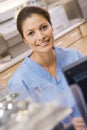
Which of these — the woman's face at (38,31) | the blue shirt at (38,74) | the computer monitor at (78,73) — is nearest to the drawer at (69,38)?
the blue shirt at (38,74)

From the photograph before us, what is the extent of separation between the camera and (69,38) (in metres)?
2.92

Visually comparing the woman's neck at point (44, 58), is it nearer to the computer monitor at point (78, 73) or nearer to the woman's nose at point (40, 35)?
the woman's nose at point (40, 35)

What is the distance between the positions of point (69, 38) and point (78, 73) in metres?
2.35

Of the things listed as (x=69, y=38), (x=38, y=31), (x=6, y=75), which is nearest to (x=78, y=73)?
(x=38, y=31)

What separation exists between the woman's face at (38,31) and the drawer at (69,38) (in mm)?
1710

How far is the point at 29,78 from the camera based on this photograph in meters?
1.12

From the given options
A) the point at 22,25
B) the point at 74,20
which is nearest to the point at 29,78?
the point at 22,25

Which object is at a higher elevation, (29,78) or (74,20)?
(29,78)

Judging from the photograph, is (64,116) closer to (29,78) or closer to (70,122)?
(70,122)

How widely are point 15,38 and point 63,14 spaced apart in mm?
777

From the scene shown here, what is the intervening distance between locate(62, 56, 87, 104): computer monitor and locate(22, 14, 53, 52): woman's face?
0.51 m

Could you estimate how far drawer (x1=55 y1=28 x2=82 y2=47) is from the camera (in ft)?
9.36

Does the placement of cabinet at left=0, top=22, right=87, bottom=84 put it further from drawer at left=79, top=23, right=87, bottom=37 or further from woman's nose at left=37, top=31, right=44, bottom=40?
woman's nose at left=37, top=31, right=44, bottom=40

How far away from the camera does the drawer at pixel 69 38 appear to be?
285cm
